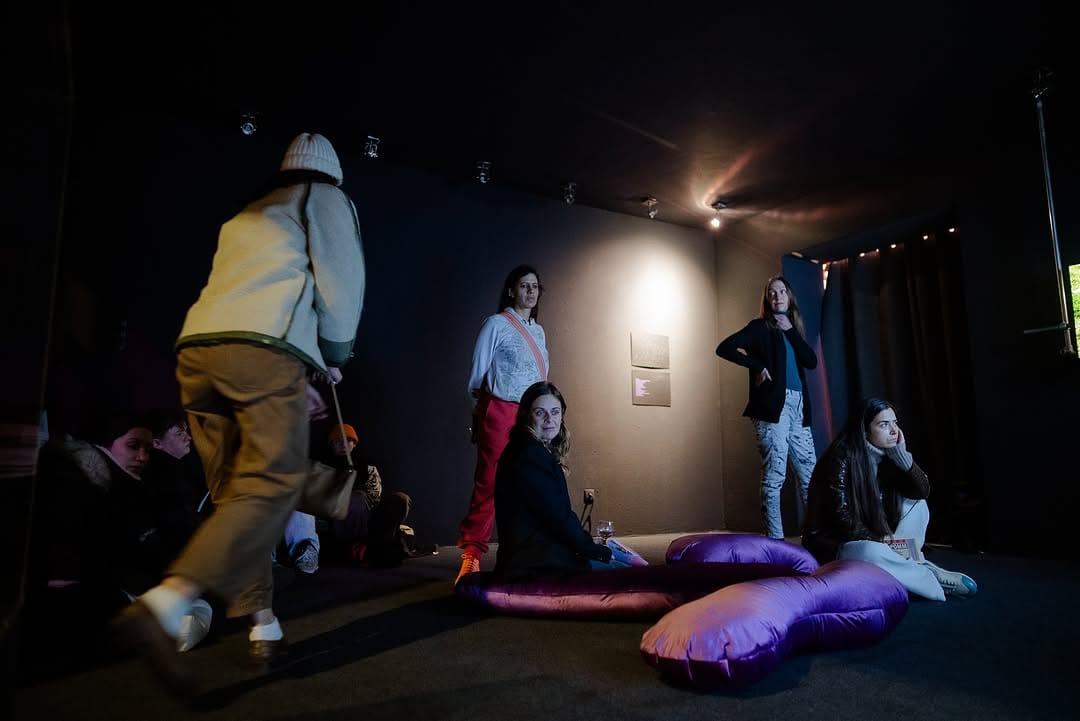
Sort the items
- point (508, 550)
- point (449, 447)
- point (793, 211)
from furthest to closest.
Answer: point (793, 211)
point (449, 447)
point (508, 550)

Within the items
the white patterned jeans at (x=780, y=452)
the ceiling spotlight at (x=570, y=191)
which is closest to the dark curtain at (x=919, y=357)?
the white patterned jeans at (x=780, y=452)

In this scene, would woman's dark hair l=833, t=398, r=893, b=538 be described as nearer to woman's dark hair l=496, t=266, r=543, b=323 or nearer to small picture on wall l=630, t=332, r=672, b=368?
woman's dark hair l=496, t=266, r=543, b=323

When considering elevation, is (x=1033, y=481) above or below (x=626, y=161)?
below

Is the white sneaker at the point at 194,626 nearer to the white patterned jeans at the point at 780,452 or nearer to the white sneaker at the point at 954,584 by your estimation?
the white sneaker at the point at 954,584

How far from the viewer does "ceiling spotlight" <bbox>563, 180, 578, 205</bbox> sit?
221 inches

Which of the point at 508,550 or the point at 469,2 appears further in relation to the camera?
the point at 469,2

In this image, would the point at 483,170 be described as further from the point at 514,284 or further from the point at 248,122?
→ the point at 514,284

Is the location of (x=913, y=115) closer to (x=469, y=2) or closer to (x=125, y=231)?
(x=469, y=2)

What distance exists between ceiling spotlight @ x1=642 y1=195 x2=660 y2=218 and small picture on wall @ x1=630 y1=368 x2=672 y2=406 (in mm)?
1399

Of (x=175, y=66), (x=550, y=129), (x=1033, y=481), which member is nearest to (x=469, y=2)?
(x=550, y=129)

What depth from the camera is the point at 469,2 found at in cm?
343

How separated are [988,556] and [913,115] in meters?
2.86

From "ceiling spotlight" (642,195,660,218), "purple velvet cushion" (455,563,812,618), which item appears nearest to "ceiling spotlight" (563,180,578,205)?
"ceiling spotlight" (642,195,660,218)

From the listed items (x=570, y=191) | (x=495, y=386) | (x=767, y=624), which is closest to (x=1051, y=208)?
(x=570, y=191)
